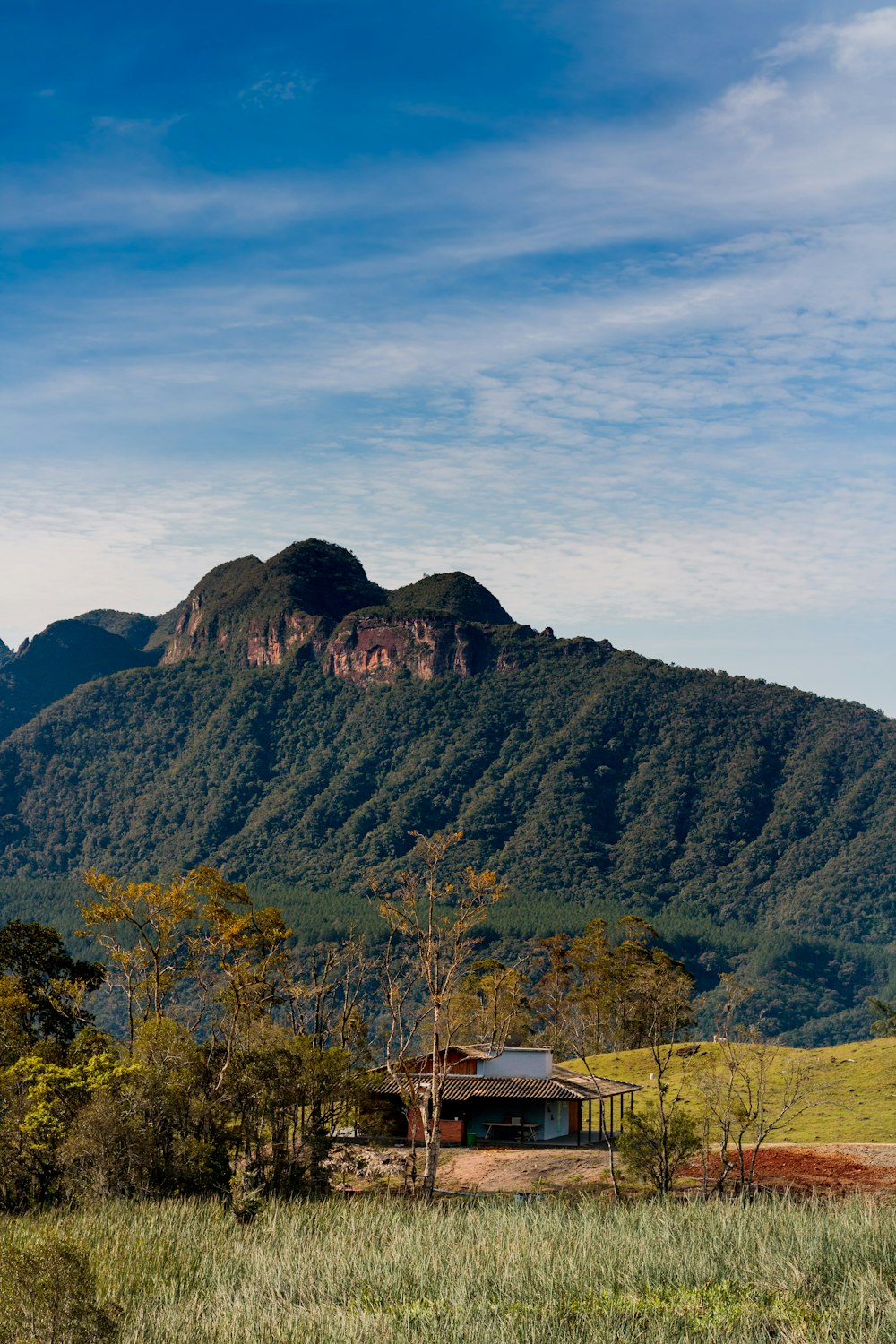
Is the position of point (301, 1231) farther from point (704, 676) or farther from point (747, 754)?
point (704, 676)

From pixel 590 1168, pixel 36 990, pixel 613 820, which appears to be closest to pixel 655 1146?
pixel 590 1168

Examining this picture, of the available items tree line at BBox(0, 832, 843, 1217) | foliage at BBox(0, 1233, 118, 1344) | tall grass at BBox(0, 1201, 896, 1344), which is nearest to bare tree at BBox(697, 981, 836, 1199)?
tree line at BBox(0, 832, 843, 1217)

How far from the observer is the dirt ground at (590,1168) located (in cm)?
2809

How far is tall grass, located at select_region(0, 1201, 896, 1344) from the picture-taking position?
32.0ft

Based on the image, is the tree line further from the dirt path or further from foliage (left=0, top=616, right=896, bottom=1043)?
foliage (left=0, top=616, right=896, bottom=1043)

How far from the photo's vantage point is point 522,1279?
11297 millimetres

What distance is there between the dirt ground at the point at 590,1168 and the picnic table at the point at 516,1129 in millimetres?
2212

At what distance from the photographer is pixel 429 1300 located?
420 inches

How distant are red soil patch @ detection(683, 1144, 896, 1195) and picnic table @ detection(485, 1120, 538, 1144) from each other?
8.78 meters

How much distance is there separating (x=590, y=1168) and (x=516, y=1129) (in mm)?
7661

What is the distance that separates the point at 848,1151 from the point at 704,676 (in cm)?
16167

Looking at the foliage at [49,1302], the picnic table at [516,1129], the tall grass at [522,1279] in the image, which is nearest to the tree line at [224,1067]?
the picnic table at [516,1129]

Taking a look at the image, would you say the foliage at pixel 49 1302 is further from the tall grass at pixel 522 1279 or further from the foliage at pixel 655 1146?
the foliage at pixel 655 1146

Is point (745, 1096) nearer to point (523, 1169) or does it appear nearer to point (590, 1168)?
point (590, 1168)
